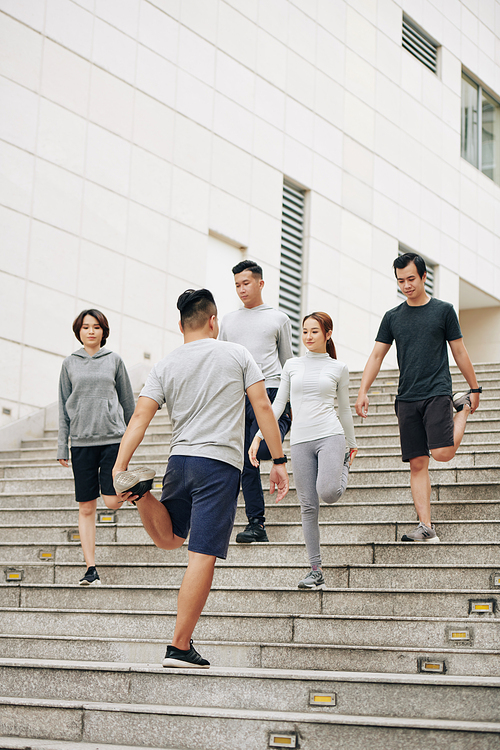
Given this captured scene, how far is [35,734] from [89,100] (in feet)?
32.3

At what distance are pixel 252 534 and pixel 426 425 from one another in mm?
1341

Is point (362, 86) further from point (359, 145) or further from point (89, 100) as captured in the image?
point (89, 100)

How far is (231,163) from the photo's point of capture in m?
14.4

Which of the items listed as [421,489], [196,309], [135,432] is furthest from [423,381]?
[135,432]

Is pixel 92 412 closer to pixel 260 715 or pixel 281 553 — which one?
pixel 281 553

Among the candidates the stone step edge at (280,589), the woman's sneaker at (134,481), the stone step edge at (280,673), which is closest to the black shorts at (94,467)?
the stone step edge at (280,589)

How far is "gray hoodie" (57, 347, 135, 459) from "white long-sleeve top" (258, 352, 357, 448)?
3.61 ft

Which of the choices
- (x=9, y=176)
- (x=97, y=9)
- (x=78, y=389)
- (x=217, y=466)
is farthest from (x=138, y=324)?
(x=217, y=466)

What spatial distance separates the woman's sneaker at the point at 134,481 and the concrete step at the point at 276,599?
4.98 feet

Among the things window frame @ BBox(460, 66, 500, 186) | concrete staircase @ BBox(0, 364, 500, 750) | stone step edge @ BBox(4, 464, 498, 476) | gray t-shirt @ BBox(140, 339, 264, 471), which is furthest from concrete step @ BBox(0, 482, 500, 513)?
window frame @ BBox(460, 66, 500, 186)

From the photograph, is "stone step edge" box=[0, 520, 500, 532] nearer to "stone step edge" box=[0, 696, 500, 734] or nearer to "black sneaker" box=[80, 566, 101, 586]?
"black sneaker" box=[80, 566, 101, 586]

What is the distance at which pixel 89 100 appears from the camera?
475 inches

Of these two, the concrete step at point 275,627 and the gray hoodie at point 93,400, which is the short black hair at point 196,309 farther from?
the gray hoodie at point 93,400

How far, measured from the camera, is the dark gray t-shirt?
5.73m
